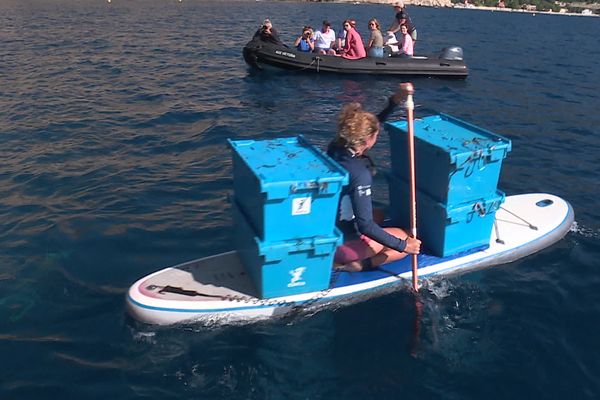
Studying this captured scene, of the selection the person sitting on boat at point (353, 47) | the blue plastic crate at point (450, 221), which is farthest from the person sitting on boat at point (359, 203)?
the person sitting on boat at point (353, 47)

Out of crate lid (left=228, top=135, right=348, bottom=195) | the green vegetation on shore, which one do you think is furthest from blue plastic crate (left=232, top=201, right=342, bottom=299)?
the green vegetation on shore

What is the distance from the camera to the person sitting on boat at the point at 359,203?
5.50 meters

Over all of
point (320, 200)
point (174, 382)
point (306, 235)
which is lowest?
point (174, 382)

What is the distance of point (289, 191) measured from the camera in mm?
4945

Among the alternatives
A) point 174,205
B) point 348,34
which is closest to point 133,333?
point 174,205

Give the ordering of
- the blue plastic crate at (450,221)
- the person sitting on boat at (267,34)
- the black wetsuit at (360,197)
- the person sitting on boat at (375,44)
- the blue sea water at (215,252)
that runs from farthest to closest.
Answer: the person sitting on boat at (267,34) < the person sitting on boat at (375,44) < the blue plastic crate at (450,221) < the black wetsuit at (360,197) < the blue sea water at (215,252)

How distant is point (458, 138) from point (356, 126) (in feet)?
4.90

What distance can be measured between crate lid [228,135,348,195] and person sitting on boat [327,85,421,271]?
0.26 meters

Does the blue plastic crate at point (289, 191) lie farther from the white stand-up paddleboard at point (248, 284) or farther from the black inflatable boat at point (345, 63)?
the black inflatable boat at point (345, 63)

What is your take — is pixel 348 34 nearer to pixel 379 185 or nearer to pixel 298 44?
pixel 298 44

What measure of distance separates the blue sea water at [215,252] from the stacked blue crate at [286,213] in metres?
0.59

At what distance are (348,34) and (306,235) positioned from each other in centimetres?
1449

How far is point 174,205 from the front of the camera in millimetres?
8812

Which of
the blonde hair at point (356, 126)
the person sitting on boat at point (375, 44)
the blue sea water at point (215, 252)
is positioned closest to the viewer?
the blue sea water at point (215, 252)
